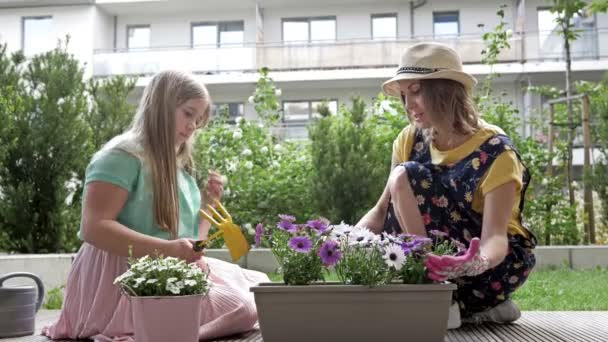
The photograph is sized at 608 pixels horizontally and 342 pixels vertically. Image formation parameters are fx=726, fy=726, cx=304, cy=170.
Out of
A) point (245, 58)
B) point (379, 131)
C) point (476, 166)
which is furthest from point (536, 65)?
point (476, 166)

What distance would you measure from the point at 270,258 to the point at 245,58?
32.8ft

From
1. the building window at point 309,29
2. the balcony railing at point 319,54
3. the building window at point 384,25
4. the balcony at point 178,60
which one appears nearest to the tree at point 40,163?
the balcony railing at point 319,54

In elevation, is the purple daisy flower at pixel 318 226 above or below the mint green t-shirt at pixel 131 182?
below

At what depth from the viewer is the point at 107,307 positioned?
2.22 m

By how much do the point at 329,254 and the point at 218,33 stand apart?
1412 centimetres

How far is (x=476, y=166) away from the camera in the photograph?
223 centimetres

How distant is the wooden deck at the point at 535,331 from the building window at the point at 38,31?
13570mm

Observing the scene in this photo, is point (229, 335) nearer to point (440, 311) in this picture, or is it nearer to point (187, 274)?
point (187, 274)

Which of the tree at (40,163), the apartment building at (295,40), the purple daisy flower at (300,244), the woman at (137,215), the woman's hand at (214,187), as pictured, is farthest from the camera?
the apartment building at (295,40)

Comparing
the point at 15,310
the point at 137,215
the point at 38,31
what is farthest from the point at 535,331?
the point at 38,31

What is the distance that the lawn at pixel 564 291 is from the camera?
10.5ft

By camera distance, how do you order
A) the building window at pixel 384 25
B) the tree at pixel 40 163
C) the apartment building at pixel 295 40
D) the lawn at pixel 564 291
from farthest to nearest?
the building window at pixel 384 25 < the apartment building at pixel 295 40 < the tree at pixel 40 163 < the lawn at pixel 564 291

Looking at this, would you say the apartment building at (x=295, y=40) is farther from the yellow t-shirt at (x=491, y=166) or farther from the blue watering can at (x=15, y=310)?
the blue watering can at (x=15, y=310)

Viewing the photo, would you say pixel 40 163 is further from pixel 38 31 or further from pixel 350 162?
pixel 38 31
